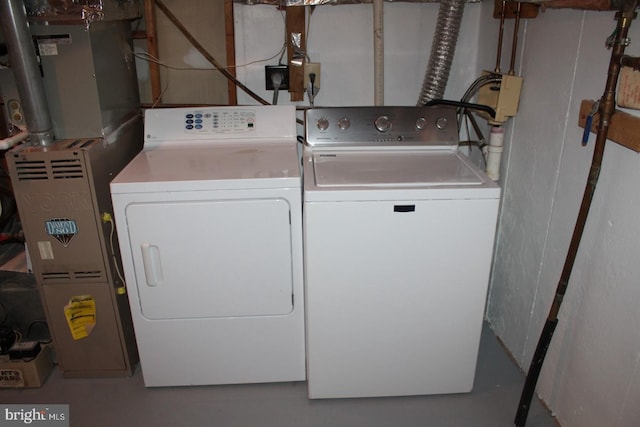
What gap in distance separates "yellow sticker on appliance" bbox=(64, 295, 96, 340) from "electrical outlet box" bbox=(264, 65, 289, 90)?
1.30 meters

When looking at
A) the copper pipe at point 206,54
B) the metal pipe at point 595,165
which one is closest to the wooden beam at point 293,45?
the copper pipe at point 206,54

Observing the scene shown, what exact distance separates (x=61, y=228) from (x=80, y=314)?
0.38 metres

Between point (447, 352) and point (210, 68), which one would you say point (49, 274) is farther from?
point (447, 352)

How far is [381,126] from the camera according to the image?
83.1 inches

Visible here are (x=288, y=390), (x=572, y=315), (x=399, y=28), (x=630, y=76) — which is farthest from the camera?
(x=399, y=28)

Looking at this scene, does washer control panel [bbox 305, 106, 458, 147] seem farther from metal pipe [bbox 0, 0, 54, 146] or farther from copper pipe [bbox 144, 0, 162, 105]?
metal pipe [bbox 0, 0, 54, 146]

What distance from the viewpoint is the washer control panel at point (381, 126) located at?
211 cm

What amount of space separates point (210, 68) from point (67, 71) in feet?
2.56

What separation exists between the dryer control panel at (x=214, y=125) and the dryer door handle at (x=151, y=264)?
55 cm

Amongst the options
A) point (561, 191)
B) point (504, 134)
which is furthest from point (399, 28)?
point (561, 191)

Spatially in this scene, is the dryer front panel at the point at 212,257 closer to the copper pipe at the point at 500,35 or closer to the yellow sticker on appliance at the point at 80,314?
the yellow sticker on appliance at the point at 80,314

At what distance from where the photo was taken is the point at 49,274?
199 cm

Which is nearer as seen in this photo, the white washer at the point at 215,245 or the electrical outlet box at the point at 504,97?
the white washer at the point at 215,245

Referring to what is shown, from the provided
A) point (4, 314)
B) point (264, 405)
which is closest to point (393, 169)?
point (264, 405)
